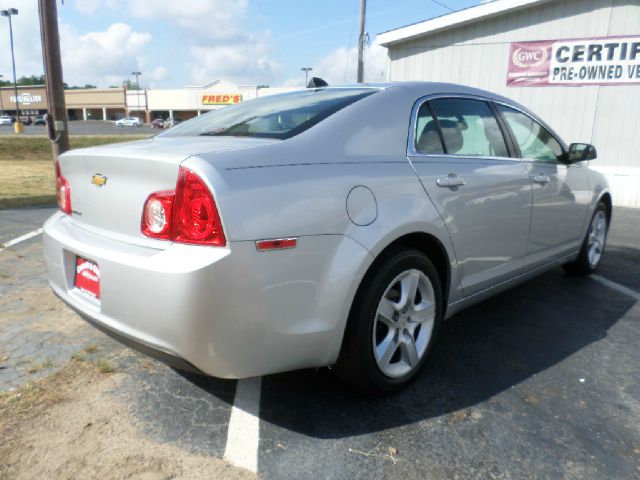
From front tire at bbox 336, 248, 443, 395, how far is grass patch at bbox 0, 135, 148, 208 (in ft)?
26.4

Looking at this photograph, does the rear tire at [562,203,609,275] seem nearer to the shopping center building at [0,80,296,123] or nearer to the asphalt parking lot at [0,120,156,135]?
the asphalt parking lot at [0,120,156,135]

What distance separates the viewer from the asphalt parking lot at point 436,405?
218 cm

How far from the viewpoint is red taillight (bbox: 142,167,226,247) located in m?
1.92

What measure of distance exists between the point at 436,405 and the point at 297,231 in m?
1.24

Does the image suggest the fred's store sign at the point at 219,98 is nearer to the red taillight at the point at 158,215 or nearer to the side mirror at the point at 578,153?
the side mirror at the point at 578,153

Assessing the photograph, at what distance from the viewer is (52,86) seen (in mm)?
Result: 7508

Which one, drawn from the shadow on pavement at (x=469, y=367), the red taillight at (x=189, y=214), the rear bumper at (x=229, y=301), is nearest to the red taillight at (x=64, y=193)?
the rear bumper at (x=229, y=301)

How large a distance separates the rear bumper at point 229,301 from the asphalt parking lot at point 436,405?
389mm

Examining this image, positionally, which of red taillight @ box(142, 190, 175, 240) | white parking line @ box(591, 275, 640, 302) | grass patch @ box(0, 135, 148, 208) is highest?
red taillight @ box(142, 190, 175, 240)

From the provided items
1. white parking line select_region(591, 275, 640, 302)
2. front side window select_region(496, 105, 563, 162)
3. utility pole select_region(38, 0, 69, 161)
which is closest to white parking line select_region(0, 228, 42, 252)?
utility pole select_region(38, 0, 69, 161)

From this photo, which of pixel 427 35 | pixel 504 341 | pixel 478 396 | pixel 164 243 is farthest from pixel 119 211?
pixel 427 35

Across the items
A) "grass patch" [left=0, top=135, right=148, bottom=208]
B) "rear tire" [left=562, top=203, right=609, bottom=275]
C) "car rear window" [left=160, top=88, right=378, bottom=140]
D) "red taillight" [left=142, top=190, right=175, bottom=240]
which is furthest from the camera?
"grass patch" [left=0, top=135, right=148, bottom=208]

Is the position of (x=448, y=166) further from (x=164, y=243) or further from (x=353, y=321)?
(x=164, y=243)

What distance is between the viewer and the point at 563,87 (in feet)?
32.5
